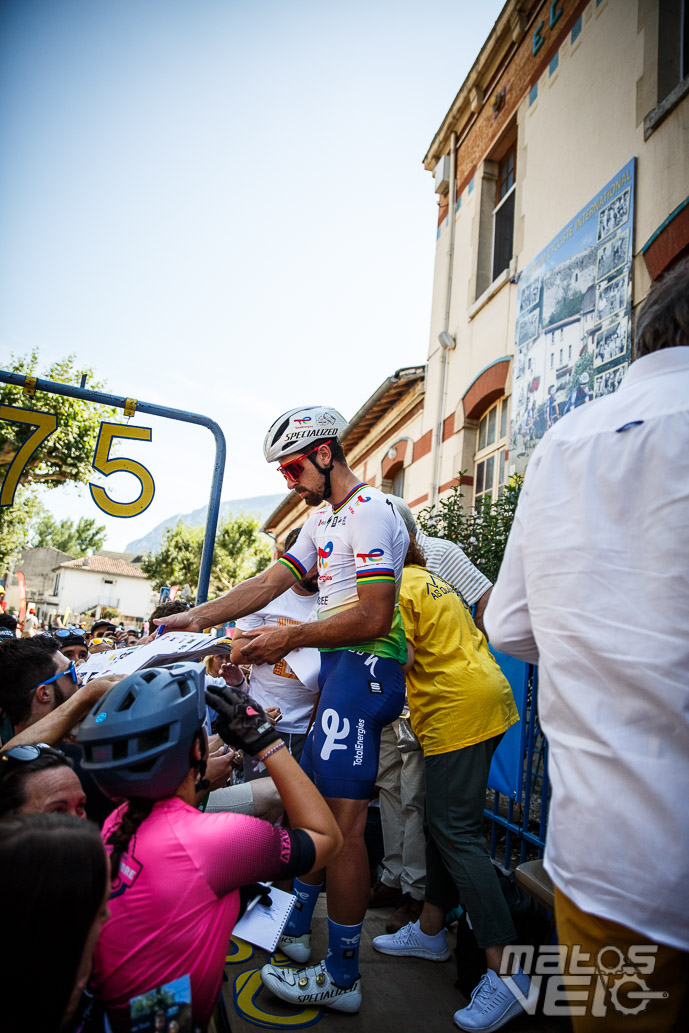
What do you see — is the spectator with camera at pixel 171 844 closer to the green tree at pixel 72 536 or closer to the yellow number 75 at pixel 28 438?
the yellow number 75 at pixel 28 438

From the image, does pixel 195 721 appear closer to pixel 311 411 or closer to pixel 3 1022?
pixel 3 1022

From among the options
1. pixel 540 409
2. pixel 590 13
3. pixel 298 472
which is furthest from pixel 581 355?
pixel 298 472

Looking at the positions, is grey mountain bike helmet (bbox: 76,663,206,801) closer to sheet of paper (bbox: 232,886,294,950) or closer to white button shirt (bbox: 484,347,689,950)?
sheet of paper (bbox: 232,886,294,950)

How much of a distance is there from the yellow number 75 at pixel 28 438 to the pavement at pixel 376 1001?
5.84m

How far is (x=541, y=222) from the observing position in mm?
8117

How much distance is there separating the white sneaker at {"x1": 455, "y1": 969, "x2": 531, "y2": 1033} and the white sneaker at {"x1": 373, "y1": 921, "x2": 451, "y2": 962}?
0.51 metres

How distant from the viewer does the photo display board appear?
20.6ft

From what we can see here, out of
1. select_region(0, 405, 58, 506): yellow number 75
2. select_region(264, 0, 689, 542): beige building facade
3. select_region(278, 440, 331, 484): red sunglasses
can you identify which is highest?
select_region(264, 0, 689, 542): beige building facade

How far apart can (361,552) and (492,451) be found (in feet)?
22.8

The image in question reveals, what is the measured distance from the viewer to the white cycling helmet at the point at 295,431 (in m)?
3.11

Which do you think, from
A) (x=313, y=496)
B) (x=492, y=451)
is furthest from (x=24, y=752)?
(x=492, y=451)

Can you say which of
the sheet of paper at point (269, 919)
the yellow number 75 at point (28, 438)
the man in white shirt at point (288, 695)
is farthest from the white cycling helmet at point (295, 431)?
the yellow number 75 at point (28, 438)

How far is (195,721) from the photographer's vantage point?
1785mm

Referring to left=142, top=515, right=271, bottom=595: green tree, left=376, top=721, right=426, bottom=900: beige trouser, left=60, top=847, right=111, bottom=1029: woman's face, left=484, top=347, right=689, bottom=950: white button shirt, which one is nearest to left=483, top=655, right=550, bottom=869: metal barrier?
left=376, top=721, right=426, bottom=900: beige trouser
